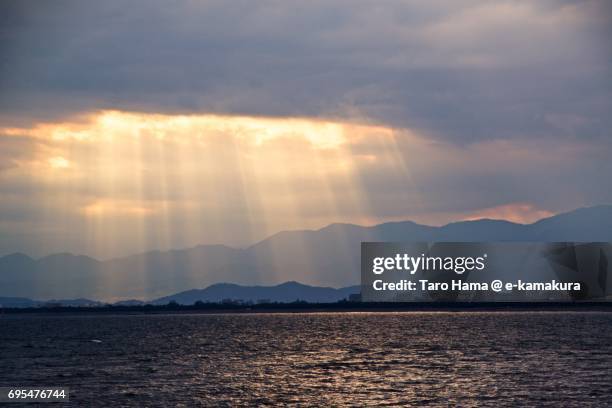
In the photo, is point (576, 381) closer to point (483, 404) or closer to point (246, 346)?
point (483, 404)

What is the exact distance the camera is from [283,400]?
7481 cm

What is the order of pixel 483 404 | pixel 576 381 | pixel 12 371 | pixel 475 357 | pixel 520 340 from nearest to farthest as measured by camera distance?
1. pixel 483 404
2. pixel 576 381
3. pixel 12 371
4. pixel 475 357
5. pixel 520 340

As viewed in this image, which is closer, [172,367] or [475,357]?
[172,367]

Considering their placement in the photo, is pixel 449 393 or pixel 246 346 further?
pixel 246 346

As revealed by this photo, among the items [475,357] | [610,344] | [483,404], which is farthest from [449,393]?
[610,344]

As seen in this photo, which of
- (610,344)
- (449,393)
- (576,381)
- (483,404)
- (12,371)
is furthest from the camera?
(610,344)

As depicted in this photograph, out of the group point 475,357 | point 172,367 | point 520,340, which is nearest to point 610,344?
point 520,340

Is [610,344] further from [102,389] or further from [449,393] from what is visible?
[102,389]

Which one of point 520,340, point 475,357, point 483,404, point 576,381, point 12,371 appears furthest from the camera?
point 520,340

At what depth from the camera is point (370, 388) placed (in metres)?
81.8

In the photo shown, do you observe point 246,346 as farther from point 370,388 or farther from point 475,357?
point 370,388

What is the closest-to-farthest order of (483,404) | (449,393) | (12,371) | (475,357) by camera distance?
1. (483,404)
2. (449,393)
3. (12,371)
4. (475,357)

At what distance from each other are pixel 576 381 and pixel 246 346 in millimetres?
68255

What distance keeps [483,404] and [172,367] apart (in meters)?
44.5
